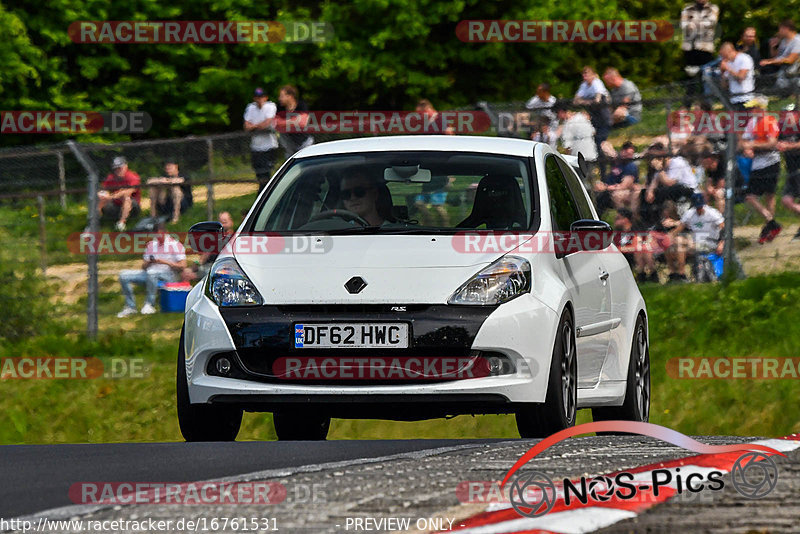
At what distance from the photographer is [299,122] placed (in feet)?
62.4

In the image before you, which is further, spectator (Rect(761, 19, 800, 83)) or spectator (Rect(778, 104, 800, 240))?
spectator (Rect(761, 19, 800, 83))

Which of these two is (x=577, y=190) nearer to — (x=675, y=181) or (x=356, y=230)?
(x=356, y=230)

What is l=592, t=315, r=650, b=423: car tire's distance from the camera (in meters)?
10.5

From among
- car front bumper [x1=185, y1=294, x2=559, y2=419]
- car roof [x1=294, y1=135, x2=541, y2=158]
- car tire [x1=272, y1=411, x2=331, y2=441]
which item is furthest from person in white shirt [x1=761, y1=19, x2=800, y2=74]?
car front bumper [x1=185, y1=294, x2=559, y2=419]

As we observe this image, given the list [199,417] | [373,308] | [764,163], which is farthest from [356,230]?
[764,163]

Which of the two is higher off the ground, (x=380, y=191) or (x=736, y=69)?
(x=736, y=69)

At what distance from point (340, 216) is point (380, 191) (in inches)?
12.7

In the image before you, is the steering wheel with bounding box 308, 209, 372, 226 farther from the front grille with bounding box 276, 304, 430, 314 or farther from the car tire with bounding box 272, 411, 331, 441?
the car tire with bounding box 272, 411, 331, 441

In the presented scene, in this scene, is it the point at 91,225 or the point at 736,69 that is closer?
the point at 91,225

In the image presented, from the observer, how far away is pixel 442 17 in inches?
1820

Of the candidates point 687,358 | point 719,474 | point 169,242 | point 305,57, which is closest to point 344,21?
point 305,57

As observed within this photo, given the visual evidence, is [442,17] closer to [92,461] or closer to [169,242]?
[169,242]

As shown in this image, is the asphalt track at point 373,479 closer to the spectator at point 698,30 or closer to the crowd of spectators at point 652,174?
the crowd of spectators at point 652,174

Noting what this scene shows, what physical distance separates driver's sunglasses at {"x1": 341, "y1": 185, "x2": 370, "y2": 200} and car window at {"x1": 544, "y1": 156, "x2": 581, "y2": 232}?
3.38 feet
